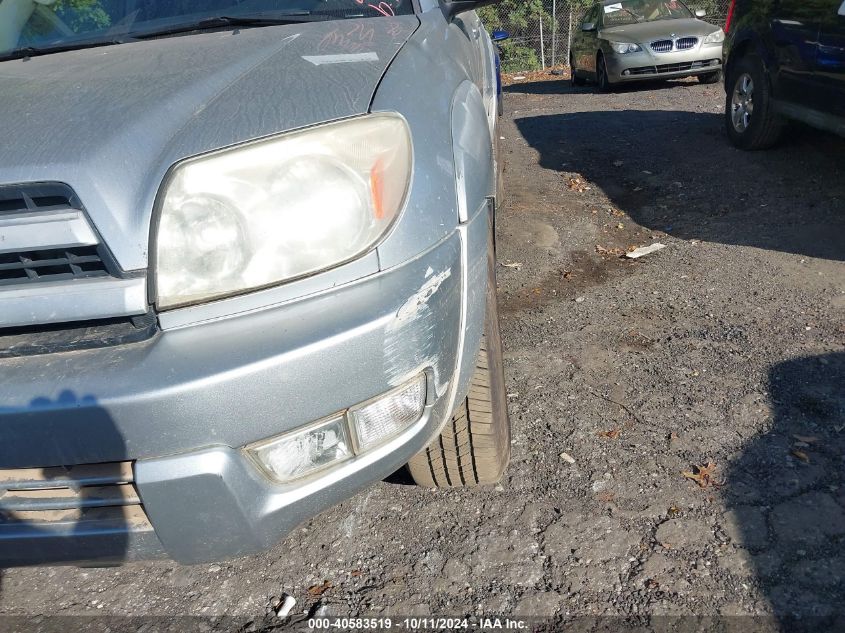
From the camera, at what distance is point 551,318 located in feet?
11.5

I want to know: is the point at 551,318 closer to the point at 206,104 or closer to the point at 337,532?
the point at 337,532

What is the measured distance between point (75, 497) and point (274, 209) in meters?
0.75

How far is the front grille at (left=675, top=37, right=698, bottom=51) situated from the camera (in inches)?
386

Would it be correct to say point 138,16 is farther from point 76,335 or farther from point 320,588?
point 320,588

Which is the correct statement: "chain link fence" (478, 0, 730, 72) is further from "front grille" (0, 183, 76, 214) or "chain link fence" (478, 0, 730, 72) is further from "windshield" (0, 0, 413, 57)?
"front grille" (0, 183, 76, 214)

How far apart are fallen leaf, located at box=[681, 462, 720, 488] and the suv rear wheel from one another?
13.8 feet

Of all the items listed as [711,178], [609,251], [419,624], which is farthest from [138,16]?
[711,178]

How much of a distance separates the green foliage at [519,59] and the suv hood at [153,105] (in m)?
17.6

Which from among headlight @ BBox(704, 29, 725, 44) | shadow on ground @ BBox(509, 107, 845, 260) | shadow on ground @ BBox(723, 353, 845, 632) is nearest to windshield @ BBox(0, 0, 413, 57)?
shadow on ground @ BBox(723, 353, 845, 632)

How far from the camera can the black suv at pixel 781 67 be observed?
179 inches

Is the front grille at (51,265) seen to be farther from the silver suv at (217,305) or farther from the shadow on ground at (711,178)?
the shadow on ground at (711,178)

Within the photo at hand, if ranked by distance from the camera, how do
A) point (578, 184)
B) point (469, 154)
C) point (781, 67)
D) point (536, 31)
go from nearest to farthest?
point (469, 154)
point (781, 67)
point (578, 184)
point (536, 31)

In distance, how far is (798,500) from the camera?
7.06 feet

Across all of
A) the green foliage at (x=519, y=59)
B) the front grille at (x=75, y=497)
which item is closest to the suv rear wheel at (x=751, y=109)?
the front grille at (x=75, y=497)
